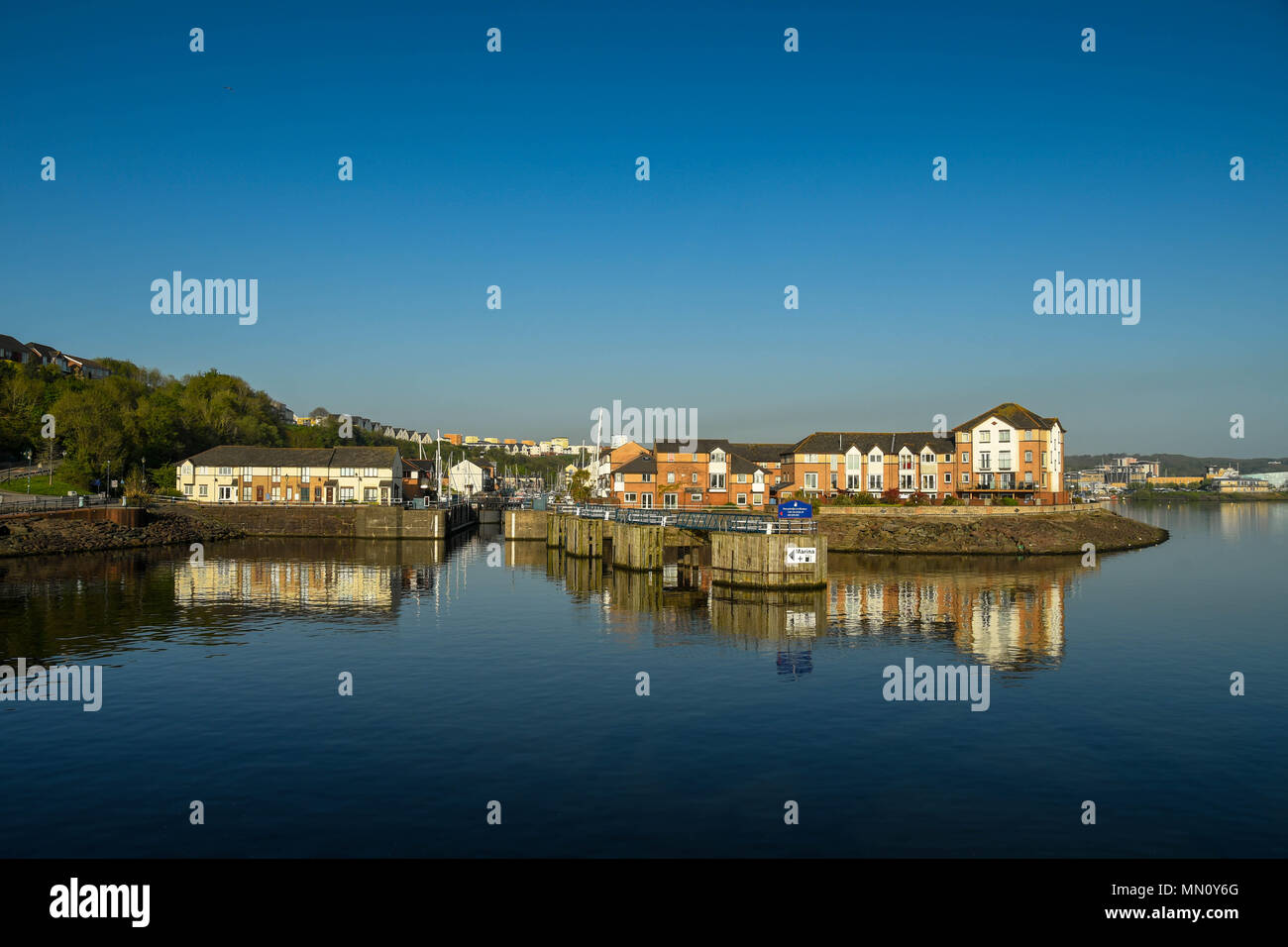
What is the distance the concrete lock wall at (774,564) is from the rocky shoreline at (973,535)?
34096mm

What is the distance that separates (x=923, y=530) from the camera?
285ft

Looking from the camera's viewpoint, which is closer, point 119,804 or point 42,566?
point 119,804

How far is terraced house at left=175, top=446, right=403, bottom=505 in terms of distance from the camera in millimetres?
121688

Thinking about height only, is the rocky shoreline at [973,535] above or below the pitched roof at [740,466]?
below

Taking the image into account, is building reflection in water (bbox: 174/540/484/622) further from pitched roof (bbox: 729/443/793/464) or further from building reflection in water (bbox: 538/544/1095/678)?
pitched roof (bbox: 729/443/793/464)

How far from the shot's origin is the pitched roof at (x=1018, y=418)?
104562 millimetres

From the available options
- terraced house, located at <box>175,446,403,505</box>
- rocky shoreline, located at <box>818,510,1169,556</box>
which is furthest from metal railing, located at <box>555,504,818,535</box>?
terraced house, located at <box>175,446,403,505</box>

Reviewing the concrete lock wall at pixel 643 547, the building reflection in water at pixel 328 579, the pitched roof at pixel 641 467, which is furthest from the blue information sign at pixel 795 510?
the pitched roof at pixel 641 467

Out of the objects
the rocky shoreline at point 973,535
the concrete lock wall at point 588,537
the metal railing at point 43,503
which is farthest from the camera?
the rocky shoreline at point 973,535

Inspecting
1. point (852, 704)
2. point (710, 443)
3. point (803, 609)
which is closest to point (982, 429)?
point (710, 443)

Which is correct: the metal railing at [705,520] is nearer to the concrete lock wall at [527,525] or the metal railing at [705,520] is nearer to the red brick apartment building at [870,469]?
the concrete lock wall at [527,525]

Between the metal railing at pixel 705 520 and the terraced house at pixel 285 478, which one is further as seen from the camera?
the terraced house at pixel 285 478
